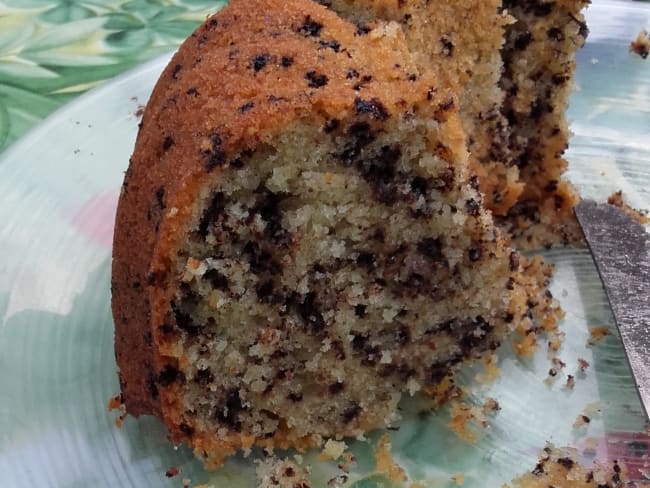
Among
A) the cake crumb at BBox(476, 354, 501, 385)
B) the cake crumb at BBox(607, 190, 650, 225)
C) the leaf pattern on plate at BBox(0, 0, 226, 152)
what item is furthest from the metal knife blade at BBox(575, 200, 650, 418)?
the leaf pattern on plate at BBox(0, 0, 226, 152)

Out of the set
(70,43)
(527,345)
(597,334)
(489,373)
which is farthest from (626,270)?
(70,43)

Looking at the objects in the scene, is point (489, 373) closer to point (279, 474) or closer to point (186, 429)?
point (279, 474)

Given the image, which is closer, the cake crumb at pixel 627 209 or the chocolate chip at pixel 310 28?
the chocolate chip at pixel 310 28

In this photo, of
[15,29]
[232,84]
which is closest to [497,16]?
[232,84]

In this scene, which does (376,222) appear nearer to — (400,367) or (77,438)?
(400,367)

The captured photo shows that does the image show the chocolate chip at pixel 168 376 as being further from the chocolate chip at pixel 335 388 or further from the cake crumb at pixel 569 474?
the cake crumb at pixel 569 474

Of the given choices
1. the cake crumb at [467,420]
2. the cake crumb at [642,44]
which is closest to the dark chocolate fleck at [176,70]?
the cake crumb at [467,420]
